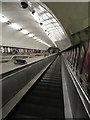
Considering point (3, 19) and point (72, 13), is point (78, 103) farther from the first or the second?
point (3, 19)

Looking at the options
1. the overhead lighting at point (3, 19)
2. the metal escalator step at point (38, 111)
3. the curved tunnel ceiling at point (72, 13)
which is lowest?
the metal escalator step at point (38, 111)

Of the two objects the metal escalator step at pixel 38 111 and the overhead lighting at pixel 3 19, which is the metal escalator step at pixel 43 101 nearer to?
the metal escalator step at pixel 38 111

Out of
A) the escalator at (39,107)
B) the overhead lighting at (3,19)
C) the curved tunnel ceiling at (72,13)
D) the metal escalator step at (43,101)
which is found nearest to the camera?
the escalator at (39,107)

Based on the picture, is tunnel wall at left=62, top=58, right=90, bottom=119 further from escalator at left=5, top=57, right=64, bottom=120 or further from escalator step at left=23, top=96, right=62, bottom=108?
escalator step at left=23, top=96, right=62, bottom=108

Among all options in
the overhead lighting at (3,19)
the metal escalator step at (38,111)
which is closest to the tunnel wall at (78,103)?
the metal escalator step at (38,111)

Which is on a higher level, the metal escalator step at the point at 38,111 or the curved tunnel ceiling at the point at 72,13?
the curved tunnel ceiling at the point at 72,13

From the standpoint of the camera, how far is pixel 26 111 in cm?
449

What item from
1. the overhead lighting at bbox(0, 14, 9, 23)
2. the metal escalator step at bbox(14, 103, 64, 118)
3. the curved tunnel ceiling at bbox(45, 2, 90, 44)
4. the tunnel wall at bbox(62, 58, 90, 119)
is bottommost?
the metal escalator step at bbox(14, 103, 64, 118)

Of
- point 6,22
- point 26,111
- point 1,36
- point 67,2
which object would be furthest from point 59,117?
point 1,36

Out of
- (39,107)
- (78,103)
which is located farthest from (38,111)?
(78,103)

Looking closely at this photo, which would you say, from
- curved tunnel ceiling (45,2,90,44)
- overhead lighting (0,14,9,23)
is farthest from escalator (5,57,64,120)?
overhead lighting (0,14,9,23)

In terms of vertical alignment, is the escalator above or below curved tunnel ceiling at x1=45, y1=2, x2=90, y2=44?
below

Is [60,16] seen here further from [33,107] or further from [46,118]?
[46,118]

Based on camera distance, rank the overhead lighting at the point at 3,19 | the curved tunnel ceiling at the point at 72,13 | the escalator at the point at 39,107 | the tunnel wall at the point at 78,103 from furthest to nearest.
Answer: the overhead lighting at the point at 3,19, the curved tunnel ceiling at the point at 72,13, the escalator at the point at 39,107, the tunnel wall at the point at 78,103
